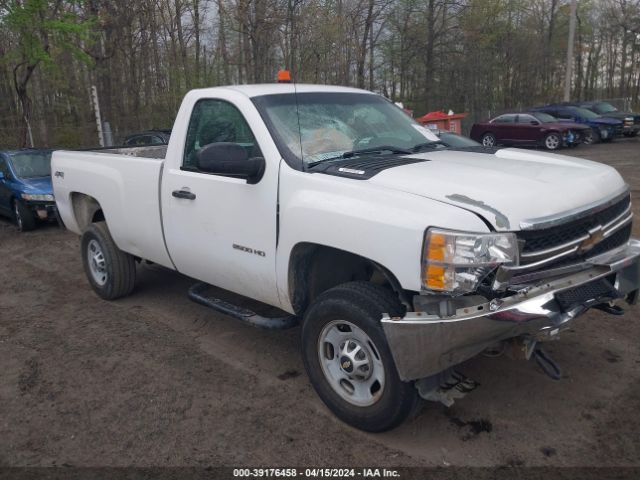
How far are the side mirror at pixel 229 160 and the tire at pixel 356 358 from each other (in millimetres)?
963

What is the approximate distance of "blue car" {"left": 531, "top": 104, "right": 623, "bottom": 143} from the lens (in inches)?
926

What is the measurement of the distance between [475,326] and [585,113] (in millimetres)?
24647

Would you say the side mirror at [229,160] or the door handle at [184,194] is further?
the door handle at [184,194]

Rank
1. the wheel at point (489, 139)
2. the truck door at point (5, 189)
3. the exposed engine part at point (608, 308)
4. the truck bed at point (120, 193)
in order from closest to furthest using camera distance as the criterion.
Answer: the exposed engine part at point (608, 308), the truck bed at point (120, 193), the truck door at point (5, 189), the wheel at point (489, 139)

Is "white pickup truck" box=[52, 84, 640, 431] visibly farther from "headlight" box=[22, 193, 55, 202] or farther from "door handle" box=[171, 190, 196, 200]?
"headlight" box=[22, 193, 55, 202]

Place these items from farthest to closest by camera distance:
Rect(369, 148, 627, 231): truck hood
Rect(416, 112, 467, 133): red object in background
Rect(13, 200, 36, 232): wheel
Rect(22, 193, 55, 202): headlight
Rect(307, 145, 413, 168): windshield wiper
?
Rect(416, 112, 467, 133): red object in background
Rect(13, 200, 36, 232): wheel
Rect(22, 193, 55, 202): headlight
Rect(307, 145, 413, 168): windshield wiper
Rect(369, 148, 627, 231): truck hood

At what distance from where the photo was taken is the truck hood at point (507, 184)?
9.98 feet

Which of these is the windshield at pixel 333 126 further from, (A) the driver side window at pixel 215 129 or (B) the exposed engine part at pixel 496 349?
(B) the exposed engine part at pixel 496 349

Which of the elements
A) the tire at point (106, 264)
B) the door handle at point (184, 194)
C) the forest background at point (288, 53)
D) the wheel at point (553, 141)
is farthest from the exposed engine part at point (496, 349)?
the wheel at point (553, 141)

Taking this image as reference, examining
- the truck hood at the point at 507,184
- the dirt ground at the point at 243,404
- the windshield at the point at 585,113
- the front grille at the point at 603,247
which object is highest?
the windshield at the point at 585,113

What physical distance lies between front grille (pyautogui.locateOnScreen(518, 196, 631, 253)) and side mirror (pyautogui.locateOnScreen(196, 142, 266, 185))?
171 cm

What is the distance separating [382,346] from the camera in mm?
3158

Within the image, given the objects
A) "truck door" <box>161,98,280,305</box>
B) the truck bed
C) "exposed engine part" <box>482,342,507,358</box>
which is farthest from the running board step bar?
"exposed engine part" <box>482,342,507,358</box>

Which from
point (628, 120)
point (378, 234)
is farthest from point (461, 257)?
point (628, 120)
